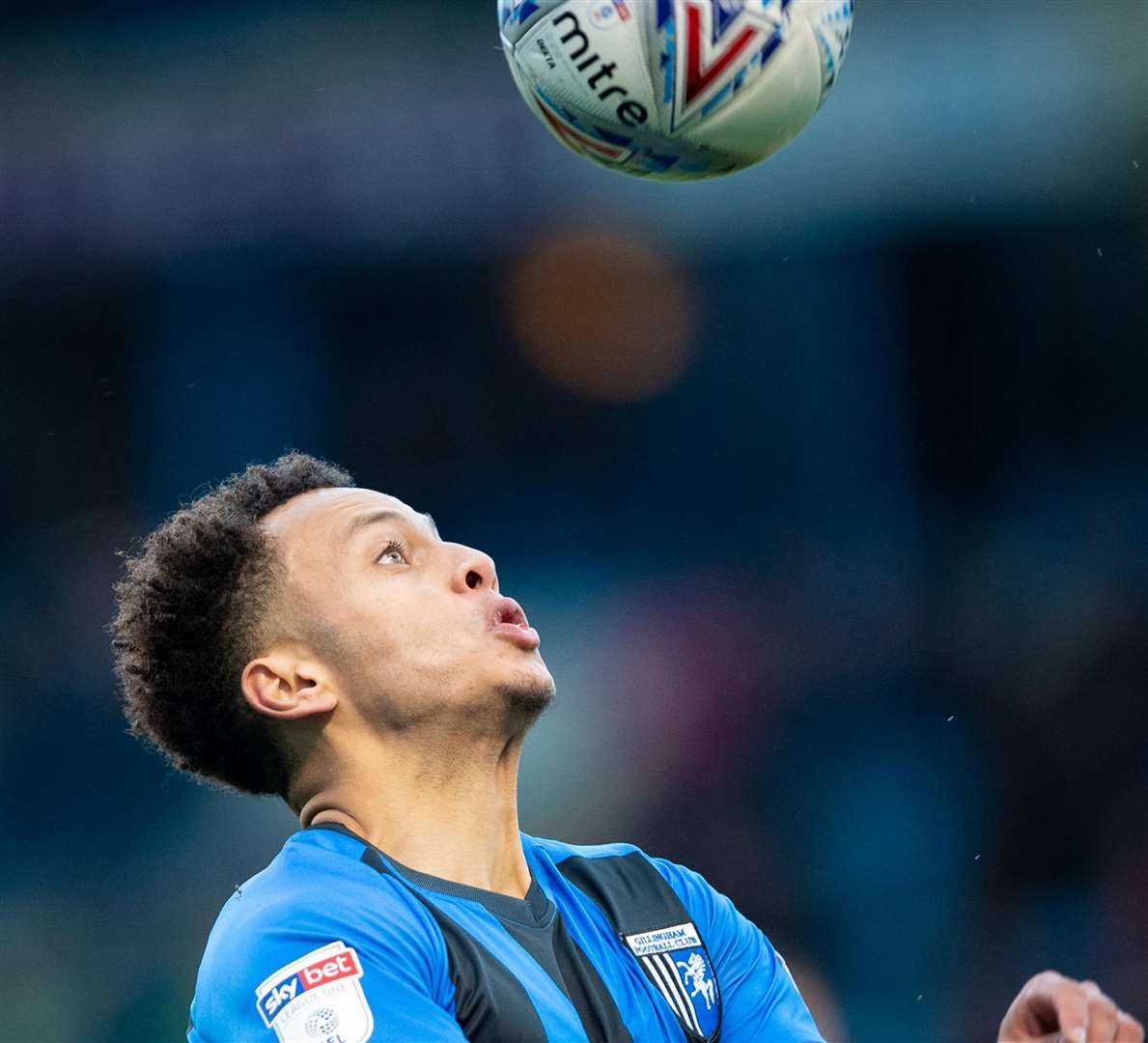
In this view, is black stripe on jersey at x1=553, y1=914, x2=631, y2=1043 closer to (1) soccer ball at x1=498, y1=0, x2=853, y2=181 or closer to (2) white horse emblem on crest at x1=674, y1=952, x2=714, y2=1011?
(2) white horse emblem on crest at x1=674, y1=952, x2=714, y2=1011

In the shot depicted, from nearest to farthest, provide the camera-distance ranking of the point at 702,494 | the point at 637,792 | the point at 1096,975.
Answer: the point at 1096,975, the point at 637,792, the point at 702,494

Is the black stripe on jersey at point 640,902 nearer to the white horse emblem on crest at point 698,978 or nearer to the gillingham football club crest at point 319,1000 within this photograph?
the white horse emblem on crest at point 698,978

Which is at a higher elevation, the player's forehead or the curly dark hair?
the player's forehead

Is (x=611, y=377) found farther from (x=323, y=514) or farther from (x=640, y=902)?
(x=640, y=902)

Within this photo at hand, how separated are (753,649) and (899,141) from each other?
315cm

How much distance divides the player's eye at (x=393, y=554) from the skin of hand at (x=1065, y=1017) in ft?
5.20

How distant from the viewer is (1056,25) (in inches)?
371

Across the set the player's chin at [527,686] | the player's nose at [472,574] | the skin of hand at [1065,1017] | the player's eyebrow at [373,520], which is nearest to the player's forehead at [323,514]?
the player's eyebrow at [373,520]

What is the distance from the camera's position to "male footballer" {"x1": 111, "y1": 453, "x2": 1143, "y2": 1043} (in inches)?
118

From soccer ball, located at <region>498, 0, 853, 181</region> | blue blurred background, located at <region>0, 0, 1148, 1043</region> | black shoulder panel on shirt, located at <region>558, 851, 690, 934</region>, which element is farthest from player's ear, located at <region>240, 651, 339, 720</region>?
blue blurred background, located at <region>0, 0, 1148, 1043</region>

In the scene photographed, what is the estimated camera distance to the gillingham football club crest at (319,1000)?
114 inches

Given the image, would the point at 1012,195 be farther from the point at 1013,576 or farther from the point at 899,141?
the point at 1013,576

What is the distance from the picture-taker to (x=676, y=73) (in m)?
3.72

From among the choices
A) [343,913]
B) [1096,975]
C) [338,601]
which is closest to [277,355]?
[1096,975]
